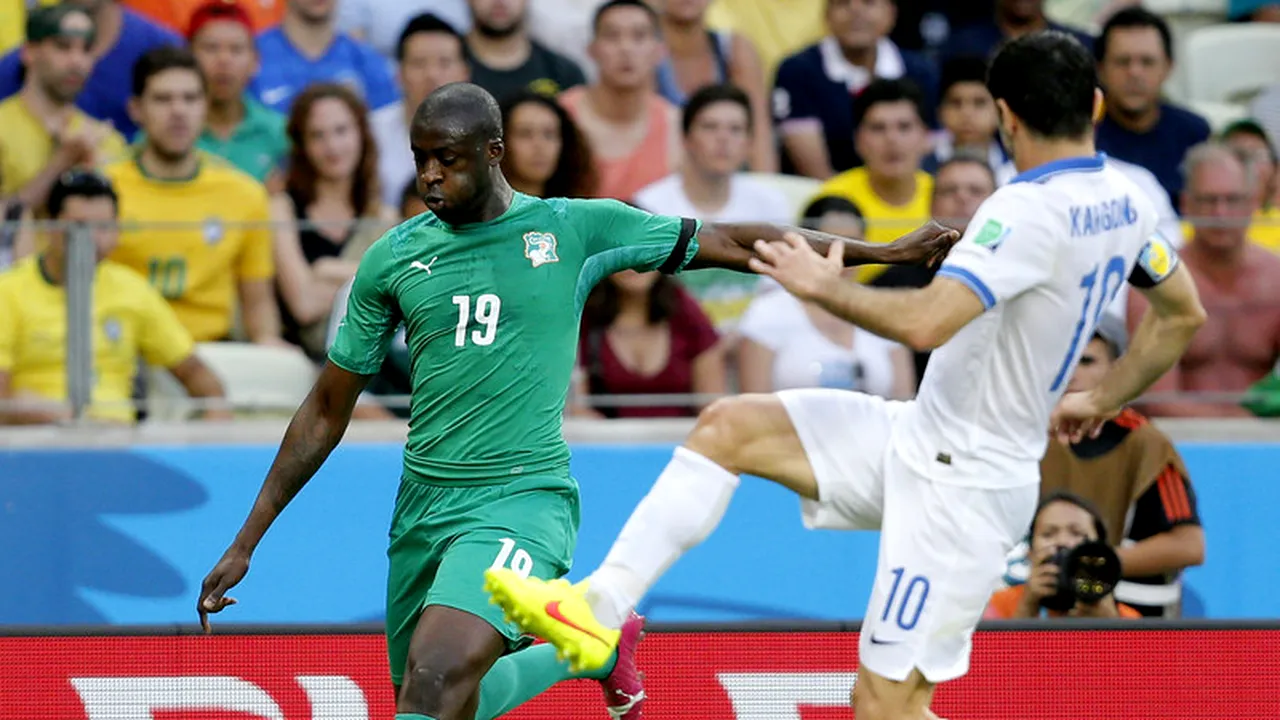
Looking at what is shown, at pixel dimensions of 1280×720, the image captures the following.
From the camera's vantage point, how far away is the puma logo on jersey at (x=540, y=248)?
18.6 ft

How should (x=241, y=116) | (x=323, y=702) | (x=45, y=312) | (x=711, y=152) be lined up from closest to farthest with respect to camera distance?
(x=323, y=702) < (x=45, y=312) < (x=711, y=152) < (x=241, y=116)

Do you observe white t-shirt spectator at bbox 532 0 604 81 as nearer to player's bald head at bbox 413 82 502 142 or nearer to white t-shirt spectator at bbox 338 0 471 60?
white t-shirt spectator at bbox 338 0 471 60

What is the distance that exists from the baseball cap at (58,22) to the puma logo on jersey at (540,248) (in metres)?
5.10

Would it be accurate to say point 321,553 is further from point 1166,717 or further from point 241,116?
point 1166,717

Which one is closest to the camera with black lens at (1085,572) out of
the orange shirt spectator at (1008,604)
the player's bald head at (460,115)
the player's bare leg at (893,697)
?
the orange shirt spectator at (1008,604)

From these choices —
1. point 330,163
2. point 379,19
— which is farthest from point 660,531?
point 379,19

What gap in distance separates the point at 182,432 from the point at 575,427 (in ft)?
5.64

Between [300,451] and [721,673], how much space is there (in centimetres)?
173

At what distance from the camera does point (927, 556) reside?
5414 mm

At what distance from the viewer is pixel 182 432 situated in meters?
8.73

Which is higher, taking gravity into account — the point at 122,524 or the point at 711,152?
the point at 711,152

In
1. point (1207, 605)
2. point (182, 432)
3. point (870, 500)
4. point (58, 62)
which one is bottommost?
point (1207, 605)

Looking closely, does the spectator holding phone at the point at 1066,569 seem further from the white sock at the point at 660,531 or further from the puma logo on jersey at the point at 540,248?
the puma logo on jersey at the point at 540,248

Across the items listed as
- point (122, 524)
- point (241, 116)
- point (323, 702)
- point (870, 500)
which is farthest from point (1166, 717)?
point (241, 116)
